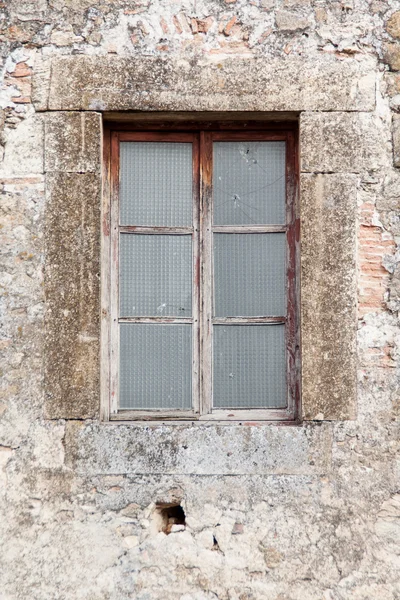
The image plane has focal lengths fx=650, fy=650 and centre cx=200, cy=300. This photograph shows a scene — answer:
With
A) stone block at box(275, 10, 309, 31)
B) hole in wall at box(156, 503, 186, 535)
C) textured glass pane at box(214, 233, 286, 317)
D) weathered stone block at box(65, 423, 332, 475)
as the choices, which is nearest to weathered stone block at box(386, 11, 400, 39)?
stone block at box(275, 10, 309, 31)

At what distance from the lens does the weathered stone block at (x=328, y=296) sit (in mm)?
3158

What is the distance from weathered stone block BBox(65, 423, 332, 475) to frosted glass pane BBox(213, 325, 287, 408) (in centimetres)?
23

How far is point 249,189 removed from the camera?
134 inches

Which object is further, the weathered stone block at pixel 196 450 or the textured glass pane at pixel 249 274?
the textured glass pane at pixel 249 274

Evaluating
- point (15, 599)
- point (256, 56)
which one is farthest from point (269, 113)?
point (15, 599)

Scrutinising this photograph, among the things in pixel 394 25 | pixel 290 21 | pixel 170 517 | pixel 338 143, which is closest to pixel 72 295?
pixel 170 517

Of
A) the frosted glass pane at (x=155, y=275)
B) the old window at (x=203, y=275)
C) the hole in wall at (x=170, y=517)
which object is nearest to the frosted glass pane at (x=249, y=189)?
the old window at (x=203, y=275)

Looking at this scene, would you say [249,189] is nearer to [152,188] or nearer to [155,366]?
[152,188]

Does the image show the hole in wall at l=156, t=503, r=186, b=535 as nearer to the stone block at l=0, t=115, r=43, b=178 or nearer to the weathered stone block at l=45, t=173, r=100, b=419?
the weathered stone block at l=45, t=173, r=100, b=419

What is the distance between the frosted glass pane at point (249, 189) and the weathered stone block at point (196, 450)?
109 cm

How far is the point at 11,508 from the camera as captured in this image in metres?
3.12

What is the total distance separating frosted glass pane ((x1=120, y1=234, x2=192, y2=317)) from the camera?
3379 mm

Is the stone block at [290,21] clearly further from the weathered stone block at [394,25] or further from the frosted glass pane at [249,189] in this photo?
the frosted glass pane at [249,189]

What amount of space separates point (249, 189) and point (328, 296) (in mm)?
703
